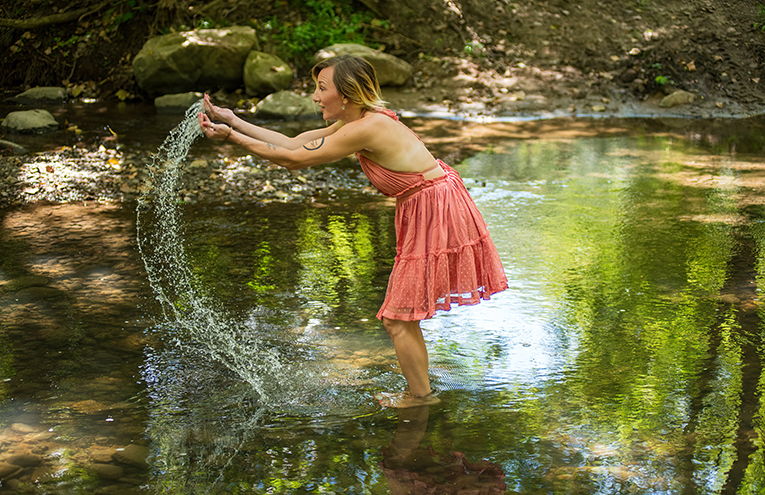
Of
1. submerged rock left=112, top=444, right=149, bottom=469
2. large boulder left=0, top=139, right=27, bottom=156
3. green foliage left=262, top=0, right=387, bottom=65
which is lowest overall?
submerged rock left=112, top=444, right=149, bottom=469

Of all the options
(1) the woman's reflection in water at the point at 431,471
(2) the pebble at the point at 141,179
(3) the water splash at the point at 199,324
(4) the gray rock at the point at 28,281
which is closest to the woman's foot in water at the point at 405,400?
(1) the woman's reflection in water at the point at 431,471

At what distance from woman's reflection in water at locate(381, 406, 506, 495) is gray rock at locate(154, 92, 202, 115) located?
1156 centimetres

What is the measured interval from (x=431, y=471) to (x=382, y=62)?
1195 cm

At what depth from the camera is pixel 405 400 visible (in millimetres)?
3850

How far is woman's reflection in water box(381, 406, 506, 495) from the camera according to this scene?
10.00 feet

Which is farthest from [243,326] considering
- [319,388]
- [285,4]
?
[285,4]

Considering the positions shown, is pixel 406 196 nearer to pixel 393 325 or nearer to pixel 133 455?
pixel 393 325

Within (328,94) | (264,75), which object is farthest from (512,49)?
(328,94)

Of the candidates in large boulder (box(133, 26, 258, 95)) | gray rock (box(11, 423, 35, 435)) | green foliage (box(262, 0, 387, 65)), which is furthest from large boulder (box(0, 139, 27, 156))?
gray rock (box(11, 423, 35, 435))

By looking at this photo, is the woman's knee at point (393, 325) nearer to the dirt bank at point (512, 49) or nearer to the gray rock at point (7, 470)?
the gray rock at point (7, 470)

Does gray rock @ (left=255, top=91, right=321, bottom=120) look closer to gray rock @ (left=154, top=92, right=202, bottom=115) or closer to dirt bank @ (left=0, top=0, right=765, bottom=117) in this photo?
gray rock @ (left=154, top=92, right=202, bottom=115)

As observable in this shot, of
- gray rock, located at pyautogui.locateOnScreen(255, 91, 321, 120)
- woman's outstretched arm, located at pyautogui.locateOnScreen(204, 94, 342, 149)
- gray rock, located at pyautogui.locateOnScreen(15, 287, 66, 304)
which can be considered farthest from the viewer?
gray rock, located at pyautogui.locateOnScreen(255, 91, 321, 120)

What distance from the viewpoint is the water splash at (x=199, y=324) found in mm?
4129

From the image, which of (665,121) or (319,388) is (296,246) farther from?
(665,121)
